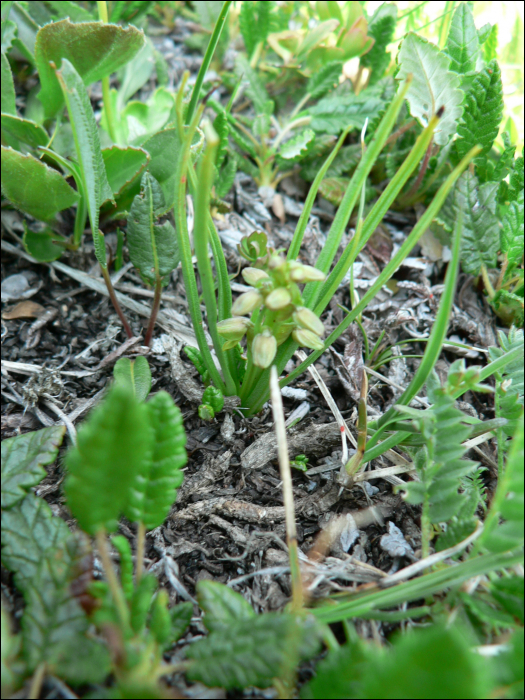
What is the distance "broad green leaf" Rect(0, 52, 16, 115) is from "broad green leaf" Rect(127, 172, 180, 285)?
2.04 feet

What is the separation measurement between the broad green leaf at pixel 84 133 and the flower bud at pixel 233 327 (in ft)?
1.31

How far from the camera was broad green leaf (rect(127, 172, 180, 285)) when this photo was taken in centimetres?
121

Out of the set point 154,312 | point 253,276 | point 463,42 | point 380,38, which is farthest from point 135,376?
point 380,38

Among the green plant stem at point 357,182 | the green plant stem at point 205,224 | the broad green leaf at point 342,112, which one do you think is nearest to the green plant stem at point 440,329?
the green plant stem at point 357,182

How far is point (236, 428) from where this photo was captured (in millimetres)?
1238

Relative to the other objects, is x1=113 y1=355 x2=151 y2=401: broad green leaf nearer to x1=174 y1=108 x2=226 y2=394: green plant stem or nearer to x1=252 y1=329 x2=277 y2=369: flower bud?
x1=174 y1=108 x2=226 y2=394: green plant stem

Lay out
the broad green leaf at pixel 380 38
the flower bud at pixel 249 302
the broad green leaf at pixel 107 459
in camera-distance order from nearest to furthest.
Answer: the broad green leaf at pixel 107 459
the flower bud at pixel 249 302
the broad green leaf at pixel 380 38

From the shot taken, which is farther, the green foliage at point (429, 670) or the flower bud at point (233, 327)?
the flower bud at point (233, 327)

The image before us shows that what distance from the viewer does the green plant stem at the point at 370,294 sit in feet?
2.75

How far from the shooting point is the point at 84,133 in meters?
1.06

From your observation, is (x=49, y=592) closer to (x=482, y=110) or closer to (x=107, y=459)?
(x=107, y=459)

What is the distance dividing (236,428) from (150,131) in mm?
1138

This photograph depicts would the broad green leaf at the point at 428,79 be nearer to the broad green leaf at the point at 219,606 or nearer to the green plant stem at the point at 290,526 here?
the green plant stem at the point at 290,526

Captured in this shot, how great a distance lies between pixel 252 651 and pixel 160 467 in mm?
321
